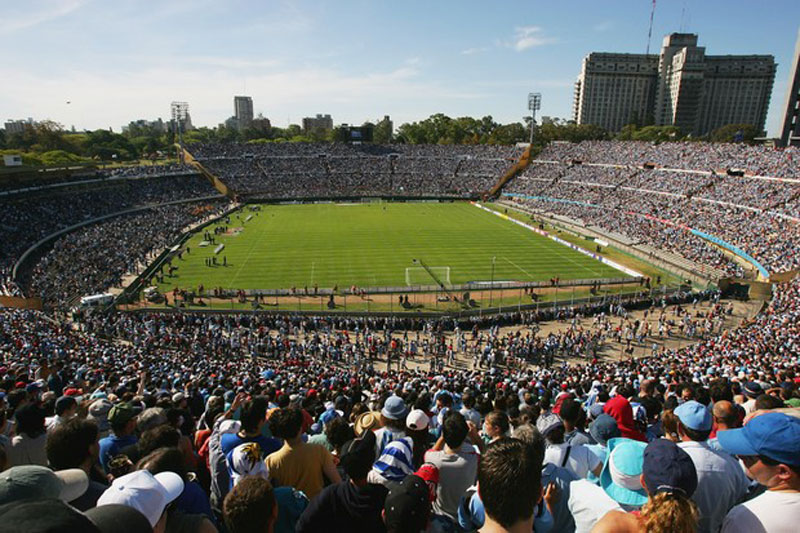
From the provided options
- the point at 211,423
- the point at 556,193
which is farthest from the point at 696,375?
the point at 556,193

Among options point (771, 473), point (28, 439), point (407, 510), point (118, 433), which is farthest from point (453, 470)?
point (28, 439)

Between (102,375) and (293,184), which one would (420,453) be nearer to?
(102,375)

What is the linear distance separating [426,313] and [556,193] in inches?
2107

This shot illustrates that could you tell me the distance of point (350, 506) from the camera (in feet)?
12.5

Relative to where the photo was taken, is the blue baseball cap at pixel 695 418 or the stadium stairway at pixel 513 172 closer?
the blue baseball cap at pixel 695 418

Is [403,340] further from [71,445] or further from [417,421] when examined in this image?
[71,445]

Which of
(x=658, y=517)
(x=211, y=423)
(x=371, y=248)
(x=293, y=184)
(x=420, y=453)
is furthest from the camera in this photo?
(x=293, y=184)

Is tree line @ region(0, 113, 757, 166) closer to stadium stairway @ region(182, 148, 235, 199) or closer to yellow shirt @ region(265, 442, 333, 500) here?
stadium stairway @ region(182, 148, 235, 199)

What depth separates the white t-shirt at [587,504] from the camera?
3.88m

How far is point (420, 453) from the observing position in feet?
19.6

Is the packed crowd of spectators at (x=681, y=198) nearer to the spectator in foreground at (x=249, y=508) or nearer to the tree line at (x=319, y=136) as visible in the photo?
the tree line at (x=319, y=136)

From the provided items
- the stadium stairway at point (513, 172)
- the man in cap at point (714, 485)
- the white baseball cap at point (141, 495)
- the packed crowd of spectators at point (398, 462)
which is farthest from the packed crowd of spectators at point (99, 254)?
the stadium stairway at point (513, 172)

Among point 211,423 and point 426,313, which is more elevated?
point 211,423

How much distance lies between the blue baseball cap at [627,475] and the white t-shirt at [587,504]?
77 mm
